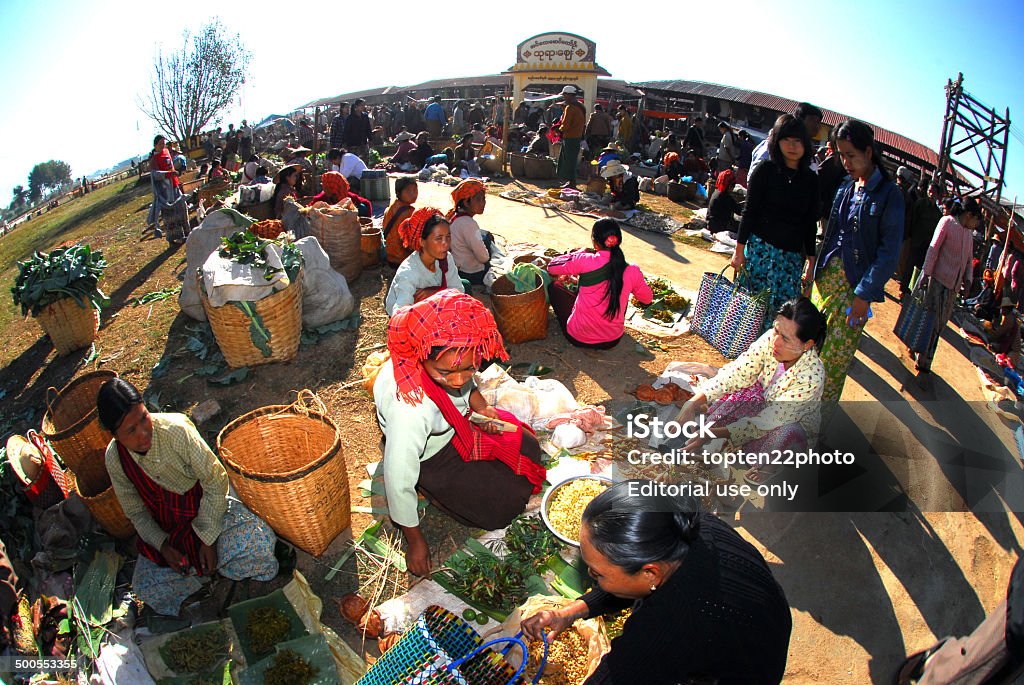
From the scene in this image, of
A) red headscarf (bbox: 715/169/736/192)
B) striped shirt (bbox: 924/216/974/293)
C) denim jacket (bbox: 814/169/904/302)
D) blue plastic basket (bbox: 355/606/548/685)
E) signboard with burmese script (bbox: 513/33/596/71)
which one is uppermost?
signboard with burmese script (bbox: 513/33/596/71)

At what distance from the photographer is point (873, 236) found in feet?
12.7

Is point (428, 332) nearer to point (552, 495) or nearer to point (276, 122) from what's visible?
point (552, 495)

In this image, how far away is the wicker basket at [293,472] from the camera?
10.3 feet

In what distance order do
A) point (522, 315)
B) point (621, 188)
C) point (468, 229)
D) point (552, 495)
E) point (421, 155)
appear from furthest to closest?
point (421, 155) < point (621, 188) < point (468, 229) < point (522, 315) < point (552, 495)

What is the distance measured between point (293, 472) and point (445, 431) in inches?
31.8

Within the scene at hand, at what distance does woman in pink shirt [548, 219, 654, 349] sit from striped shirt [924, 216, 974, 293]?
243cm

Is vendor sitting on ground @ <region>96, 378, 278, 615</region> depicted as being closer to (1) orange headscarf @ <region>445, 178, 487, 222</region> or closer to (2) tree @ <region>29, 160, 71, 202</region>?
(1) orange headscarf @ <region>445, 178, 487, 222</region>

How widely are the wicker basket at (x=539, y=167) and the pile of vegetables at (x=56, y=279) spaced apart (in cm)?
843

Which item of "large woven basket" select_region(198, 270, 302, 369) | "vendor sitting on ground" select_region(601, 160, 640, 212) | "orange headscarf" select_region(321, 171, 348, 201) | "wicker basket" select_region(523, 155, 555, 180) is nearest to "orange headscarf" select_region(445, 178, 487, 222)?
"large woven basket" select_region(198, 270, 302, 369)

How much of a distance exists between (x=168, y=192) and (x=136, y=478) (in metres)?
7.35

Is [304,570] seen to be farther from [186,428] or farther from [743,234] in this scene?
[743,234]

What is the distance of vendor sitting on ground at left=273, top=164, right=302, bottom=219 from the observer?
23.7 feet

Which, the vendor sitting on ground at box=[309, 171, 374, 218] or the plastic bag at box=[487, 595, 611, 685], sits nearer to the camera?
the plastic bag at box=[487, 595, 611, 685]

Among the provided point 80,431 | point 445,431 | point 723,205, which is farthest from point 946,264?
point 80,431
